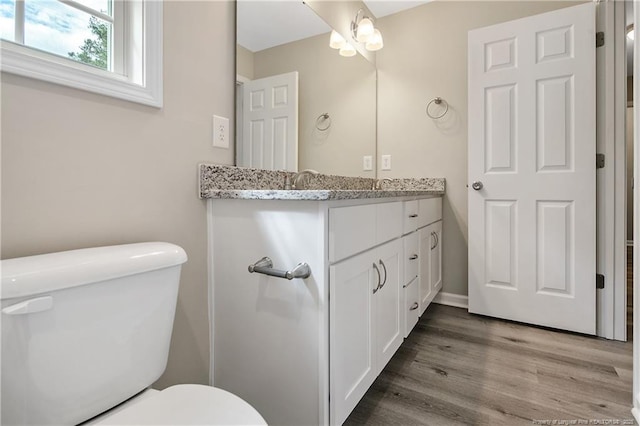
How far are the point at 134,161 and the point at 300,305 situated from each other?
0.68m

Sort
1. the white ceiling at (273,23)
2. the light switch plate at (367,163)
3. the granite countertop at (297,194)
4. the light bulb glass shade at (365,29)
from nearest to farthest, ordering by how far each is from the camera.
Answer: the granite countertop at (297,194), the white ceiling at (273,23), the light bulb glass shade at (365,29), the light switch plate at (367,163)

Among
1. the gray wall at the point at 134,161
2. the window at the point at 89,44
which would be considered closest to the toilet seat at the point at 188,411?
the gray wall at the point at 134,161

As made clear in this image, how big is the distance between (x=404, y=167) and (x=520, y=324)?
1333 millimetres

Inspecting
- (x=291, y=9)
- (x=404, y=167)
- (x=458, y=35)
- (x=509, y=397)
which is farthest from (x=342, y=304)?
(x=458, y=35)

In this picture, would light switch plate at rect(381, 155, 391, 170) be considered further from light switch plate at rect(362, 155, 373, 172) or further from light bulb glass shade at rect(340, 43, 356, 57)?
light bulb glass shade at rect(340, 43, 356, 57)

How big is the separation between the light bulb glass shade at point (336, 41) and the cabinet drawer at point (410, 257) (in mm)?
1343

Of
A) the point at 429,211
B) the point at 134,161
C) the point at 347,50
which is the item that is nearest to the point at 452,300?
the point at 429,211

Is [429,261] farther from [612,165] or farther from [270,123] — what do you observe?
[270,123]

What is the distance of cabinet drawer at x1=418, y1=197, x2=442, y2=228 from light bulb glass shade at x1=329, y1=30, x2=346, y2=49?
1179mm

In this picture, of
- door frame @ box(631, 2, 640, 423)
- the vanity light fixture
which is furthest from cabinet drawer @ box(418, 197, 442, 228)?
the vanity light fixture

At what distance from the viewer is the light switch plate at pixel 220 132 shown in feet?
4.12

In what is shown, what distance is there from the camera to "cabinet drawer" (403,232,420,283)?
1.57m

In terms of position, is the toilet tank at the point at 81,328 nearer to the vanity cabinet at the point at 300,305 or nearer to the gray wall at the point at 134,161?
the gray wall at the point at 134,161

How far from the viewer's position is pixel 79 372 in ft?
2.29
